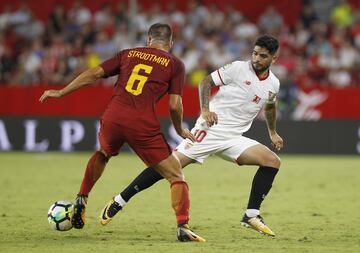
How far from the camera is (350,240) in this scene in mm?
8461

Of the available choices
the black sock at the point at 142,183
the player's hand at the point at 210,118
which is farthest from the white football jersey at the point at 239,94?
the black sock at the point at 142,183

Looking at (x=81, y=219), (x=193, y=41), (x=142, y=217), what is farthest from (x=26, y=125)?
(x=81, y=219)

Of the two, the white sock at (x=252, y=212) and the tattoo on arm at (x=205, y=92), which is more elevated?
the tattoo on arm at (x=205, y=92)

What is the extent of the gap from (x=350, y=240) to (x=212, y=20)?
1488 cm

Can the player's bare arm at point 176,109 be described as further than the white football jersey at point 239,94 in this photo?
No

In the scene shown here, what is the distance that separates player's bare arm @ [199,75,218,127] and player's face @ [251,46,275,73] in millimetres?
504

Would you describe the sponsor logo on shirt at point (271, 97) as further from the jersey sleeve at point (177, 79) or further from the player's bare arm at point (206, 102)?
the jersey sleeve at point (177, 79)

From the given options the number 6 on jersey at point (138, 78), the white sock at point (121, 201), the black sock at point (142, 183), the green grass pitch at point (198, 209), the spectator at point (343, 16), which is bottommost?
the green grass pitch at point (198, 209)

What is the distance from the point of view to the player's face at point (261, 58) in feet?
29.3

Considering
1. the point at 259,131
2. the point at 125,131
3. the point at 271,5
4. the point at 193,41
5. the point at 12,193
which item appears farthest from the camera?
the point at 271,5

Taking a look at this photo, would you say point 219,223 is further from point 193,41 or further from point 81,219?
point 193,41

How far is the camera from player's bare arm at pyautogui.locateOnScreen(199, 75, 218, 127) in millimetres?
8859

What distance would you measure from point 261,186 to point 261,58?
1322 millimetres

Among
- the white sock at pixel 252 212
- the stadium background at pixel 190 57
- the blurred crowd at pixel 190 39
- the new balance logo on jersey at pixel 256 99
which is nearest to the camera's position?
the white sock at pixel 252 212
